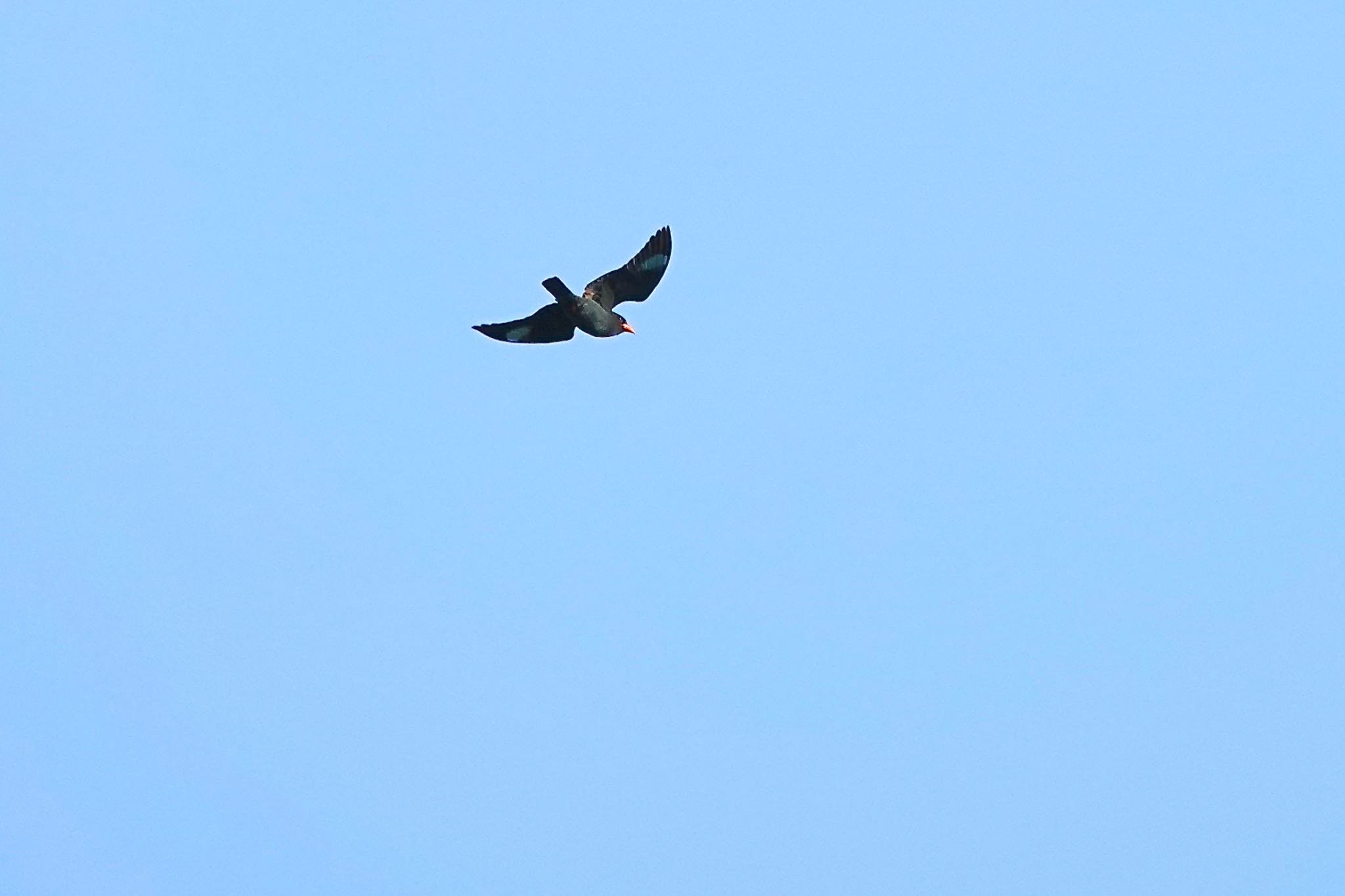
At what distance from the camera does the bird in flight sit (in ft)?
80.9

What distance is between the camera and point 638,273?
83.9 ft

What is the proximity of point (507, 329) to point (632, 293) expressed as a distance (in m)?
2.23

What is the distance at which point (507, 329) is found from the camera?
25016mm

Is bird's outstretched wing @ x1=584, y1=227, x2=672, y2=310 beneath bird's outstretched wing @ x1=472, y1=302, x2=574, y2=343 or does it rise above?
above

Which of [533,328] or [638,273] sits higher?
[638,273]

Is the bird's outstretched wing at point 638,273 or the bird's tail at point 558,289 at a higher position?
the bird's outstretched wing at point 638,273

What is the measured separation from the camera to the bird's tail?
78.3 feet

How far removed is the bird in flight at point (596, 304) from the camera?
80.9 feet

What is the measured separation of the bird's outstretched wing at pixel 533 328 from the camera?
2491cm

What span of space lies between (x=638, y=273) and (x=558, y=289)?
1938mm

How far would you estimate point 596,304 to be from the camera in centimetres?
2494

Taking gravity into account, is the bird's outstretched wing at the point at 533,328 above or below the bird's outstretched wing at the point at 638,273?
below

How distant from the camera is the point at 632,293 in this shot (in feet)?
84.3

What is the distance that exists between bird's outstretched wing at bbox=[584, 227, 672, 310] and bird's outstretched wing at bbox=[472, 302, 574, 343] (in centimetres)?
80
